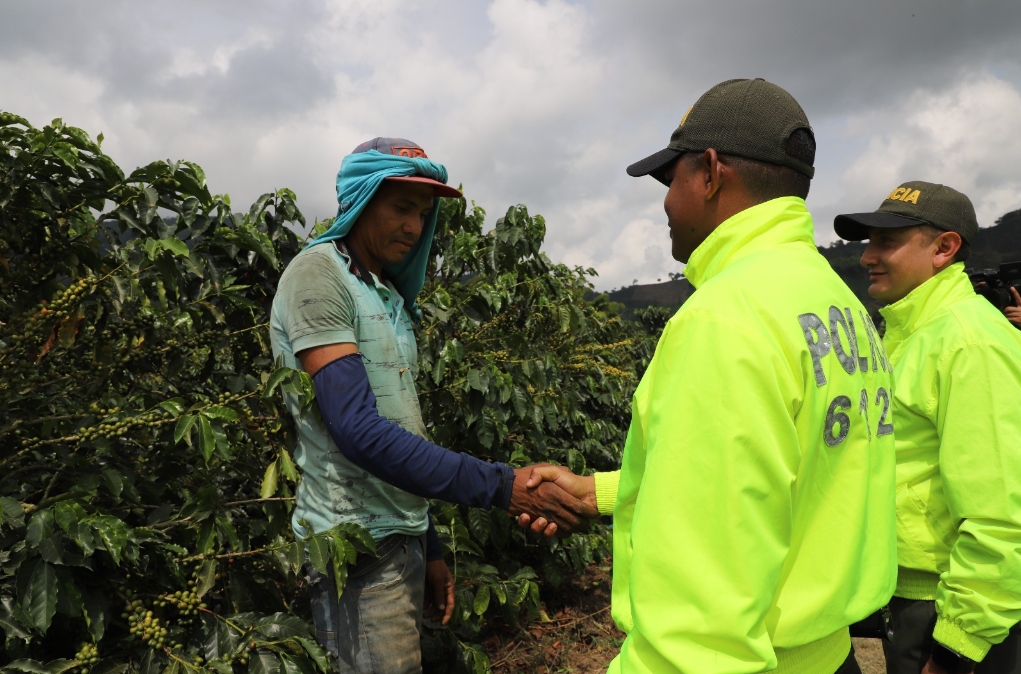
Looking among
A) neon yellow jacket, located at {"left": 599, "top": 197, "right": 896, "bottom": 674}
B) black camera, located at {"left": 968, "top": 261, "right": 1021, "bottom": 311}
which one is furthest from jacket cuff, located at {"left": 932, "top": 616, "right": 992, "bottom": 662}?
black camera, located at {"left": 968, "top": 261, "right": 1021, "bottom": 311}

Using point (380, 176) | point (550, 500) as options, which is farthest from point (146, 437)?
point (550, 500)

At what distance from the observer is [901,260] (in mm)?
2395

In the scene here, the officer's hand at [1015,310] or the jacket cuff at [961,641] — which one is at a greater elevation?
the officer's hand at [1015,310]

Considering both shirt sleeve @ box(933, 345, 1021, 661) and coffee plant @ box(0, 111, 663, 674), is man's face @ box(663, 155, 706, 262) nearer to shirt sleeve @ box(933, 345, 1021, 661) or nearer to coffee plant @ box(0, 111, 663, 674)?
coffee plant @ box(0, 111, 663, 674)

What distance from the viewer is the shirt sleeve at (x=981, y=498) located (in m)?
1.84

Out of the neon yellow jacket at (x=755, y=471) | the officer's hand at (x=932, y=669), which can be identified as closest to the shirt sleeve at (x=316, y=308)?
the neon yellow jacket at (x=755, y=471)

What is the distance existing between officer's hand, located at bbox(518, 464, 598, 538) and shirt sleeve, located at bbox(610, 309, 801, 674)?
1.14 metres

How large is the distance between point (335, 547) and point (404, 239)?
0.94 meters

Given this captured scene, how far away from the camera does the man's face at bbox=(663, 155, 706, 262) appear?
1.30 meters

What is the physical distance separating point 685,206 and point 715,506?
0.62m

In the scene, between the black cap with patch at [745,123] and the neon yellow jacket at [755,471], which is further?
the black cap with patch at [745,123]

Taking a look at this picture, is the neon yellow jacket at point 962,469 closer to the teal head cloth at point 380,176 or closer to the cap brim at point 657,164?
the cap brim at point 657,164

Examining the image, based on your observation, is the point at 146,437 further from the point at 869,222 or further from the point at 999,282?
the point at 999,282

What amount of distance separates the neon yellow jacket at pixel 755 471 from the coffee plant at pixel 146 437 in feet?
3.36
